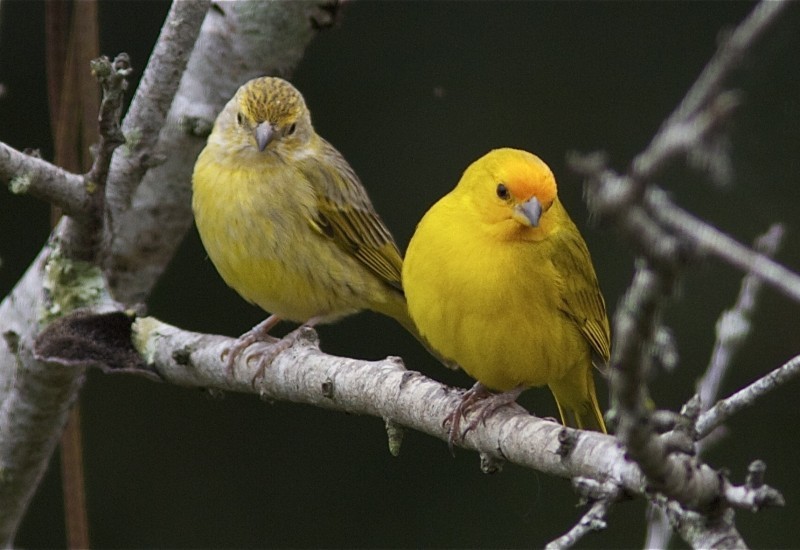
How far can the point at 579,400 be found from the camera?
4055mm

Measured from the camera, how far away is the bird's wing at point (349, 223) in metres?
4.81

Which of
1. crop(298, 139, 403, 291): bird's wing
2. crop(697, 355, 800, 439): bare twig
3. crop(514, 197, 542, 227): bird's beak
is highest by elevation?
crop(298, 139, 403, 291): bird's wing

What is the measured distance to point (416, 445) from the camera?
8398mm

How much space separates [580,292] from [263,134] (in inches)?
59.9

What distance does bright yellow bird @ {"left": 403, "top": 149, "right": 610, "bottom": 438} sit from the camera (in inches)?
137

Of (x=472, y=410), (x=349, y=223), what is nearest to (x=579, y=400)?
(x=472, y=410)

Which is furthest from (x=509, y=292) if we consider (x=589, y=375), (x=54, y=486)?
(x=54, y=486)

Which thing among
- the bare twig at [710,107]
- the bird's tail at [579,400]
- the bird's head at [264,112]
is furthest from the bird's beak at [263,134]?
the bare twig at [710,107]

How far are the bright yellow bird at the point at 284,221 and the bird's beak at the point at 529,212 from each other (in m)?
1.22

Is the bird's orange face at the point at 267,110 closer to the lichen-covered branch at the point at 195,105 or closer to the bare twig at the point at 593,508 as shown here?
the lichen-covered branch at the point at 195,105

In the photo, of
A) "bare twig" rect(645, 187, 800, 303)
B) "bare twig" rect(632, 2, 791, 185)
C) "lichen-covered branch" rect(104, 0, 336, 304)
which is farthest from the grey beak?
"bare twig" rect(632, 2, 791, 185)

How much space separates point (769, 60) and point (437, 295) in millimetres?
2051

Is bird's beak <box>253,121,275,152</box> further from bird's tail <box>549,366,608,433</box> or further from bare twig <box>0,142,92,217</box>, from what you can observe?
bird's tail <box>549,366,608,433</box>

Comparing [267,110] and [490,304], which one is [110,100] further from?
[267,110]
